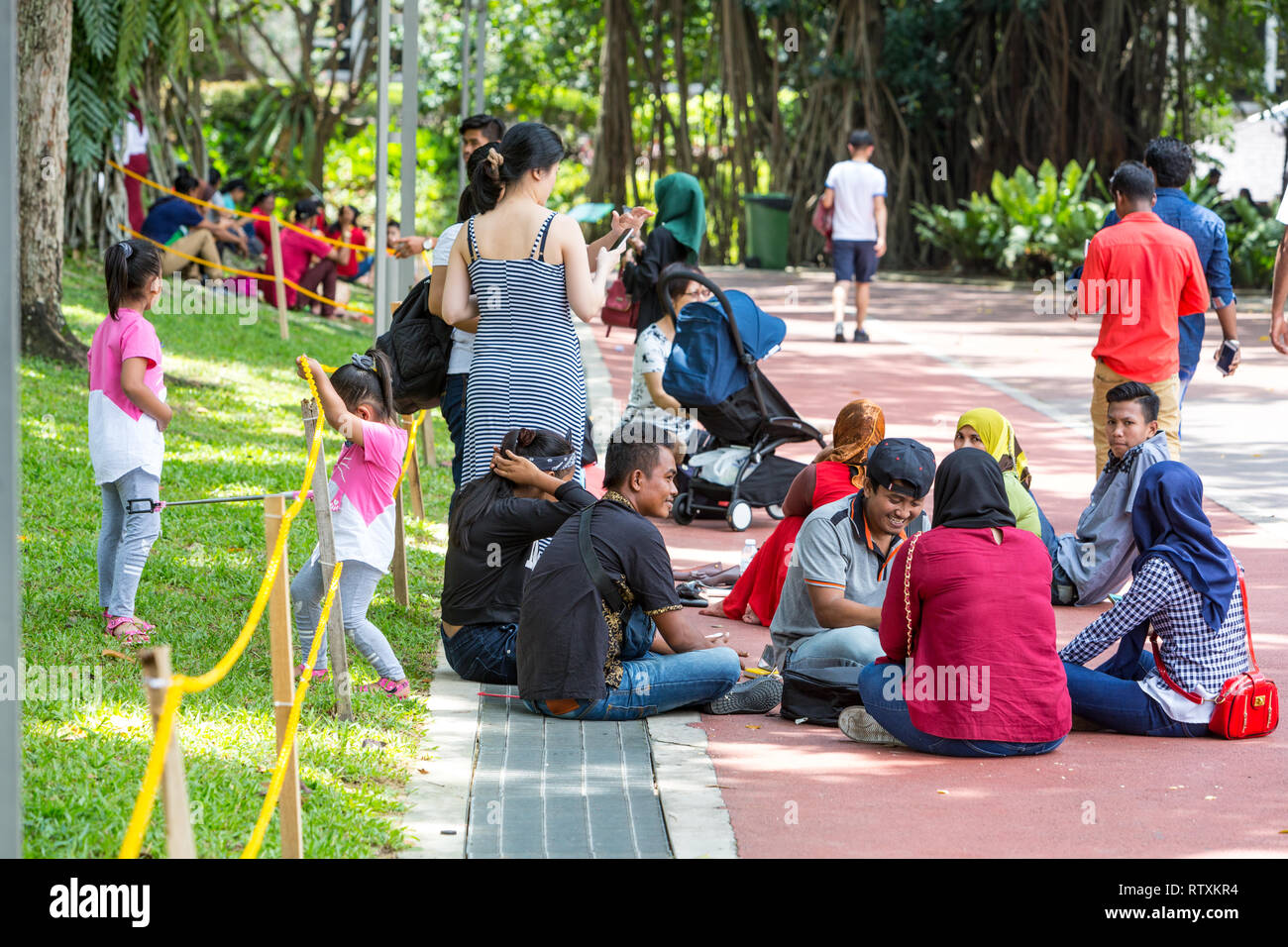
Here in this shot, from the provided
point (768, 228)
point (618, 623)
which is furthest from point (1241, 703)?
point (768, 228)

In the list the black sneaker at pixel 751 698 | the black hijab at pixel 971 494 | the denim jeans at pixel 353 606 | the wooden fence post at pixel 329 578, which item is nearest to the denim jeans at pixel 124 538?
the denim jeans at pixel 353 606

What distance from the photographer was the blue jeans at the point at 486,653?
19.6 ft

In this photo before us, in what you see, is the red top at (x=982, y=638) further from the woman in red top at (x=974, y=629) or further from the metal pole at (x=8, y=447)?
the metal pole at (x=8, y=447)

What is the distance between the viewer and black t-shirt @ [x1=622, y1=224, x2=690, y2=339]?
9422 millimetres

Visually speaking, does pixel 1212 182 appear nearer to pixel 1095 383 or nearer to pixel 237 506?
pixel 1095 383

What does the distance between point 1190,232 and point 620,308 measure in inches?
148

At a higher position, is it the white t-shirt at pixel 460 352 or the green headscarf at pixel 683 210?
the green headscarf at pixel 683 210

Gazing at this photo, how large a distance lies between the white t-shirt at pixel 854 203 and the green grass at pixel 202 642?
5.99 m

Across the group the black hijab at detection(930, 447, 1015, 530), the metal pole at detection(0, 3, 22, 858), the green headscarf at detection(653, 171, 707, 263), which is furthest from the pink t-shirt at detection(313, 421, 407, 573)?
the green headscarf at detection(653, 171, 707, 263)

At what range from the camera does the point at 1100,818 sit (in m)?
4.66

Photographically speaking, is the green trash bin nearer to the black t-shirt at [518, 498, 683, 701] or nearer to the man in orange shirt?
the man in orange shirt

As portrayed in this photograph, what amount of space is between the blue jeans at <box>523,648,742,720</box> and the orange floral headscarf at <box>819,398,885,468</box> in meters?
1.20

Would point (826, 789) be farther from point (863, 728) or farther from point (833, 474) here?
point (833, 474)

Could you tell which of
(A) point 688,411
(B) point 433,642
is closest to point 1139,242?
(A) point 688,411
